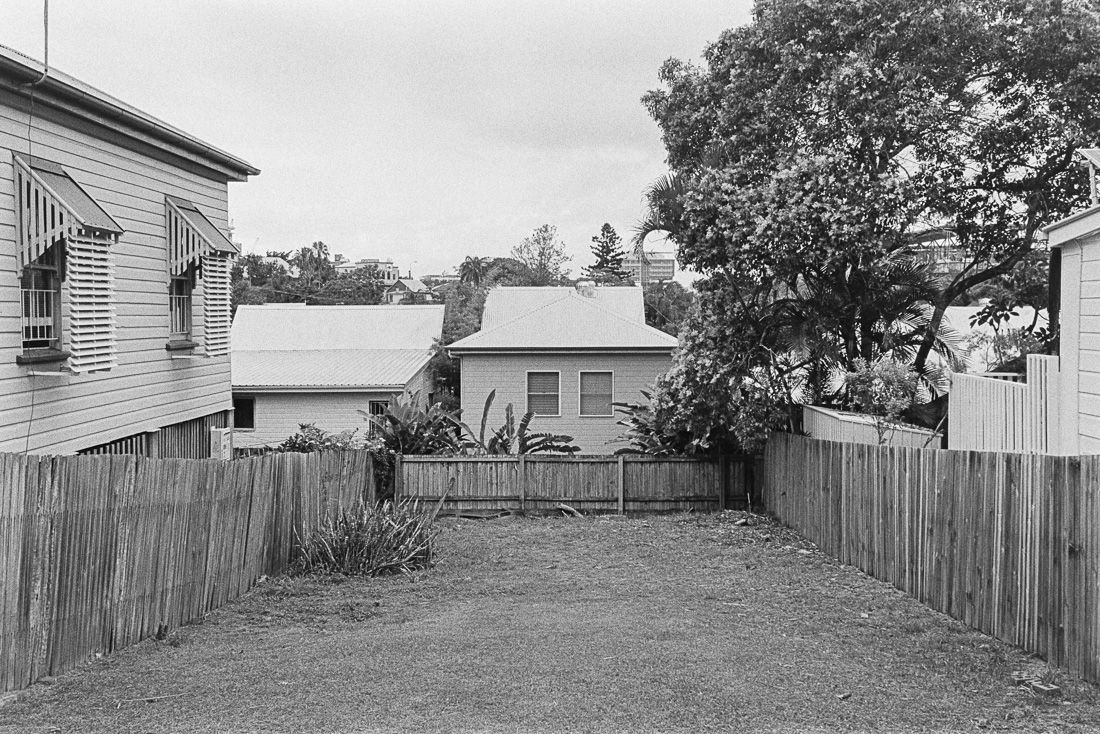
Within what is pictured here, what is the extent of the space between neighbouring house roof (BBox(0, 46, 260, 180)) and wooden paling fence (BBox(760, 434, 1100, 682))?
9.64 metres

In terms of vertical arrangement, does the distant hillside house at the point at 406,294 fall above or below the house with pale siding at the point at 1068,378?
above

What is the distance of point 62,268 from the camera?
12.0 m

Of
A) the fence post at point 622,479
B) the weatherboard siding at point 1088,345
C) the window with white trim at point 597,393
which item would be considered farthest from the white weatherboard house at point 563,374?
the weatherboard siding at point 1088,345

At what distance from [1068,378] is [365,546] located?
A: 7.70 m

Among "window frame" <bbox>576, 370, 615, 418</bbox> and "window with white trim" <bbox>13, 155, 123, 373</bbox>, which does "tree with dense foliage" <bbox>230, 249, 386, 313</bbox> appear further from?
"window with white trim" <bbox>13, 155, 123, 373</bbox>

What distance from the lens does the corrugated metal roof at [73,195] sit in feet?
37.3

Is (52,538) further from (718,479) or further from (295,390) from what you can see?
(295,390)

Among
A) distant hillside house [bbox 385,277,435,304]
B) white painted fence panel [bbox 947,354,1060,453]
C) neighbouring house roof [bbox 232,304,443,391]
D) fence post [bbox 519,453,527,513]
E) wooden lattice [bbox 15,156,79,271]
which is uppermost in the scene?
distant hillside house [bbox 385,277,435,304]

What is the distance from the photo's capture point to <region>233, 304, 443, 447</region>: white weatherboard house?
2734 centimetres

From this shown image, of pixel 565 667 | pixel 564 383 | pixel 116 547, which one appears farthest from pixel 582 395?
pixel 565 667

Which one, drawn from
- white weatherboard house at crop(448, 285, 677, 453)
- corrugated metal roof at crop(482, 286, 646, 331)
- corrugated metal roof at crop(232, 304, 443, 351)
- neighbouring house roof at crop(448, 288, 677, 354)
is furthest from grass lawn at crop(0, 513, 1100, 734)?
corrugated metal roof at crop(232, 304, 443, 351)

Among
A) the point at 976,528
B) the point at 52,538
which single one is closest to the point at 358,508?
the point at 52,538

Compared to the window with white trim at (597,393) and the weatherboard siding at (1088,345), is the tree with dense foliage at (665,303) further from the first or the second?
the weatherboard siding at (1088,345)

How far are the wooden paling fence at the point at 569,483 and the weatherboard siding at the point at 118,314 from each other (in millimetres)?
3896
